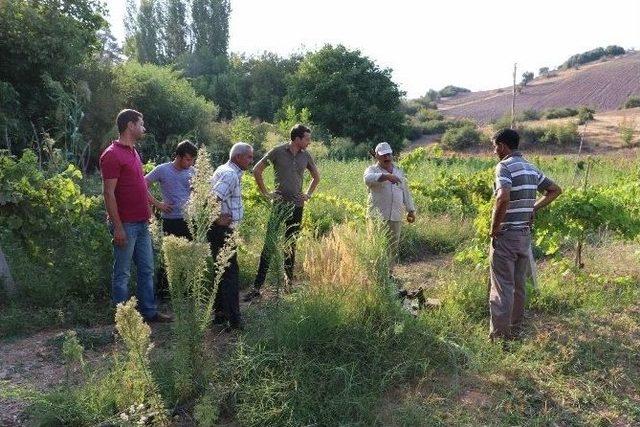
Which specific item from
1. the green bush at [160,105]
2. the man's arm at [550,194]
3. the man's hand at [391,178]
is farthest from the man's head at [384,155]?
the green bush at [160,105]

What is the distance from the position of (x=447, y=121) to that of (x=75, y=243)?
138 feet

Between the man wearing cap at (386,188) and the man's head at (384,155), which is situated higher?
the man's head at (384,155)

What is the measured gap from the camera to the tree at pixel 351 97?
2680cm

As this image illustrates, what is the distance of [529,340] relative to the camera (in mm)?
4082

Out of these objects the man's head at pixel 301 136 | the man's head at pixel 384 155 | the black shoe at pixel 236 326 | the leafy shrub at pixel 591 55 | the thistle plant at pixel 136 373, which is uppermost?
the leafy shrub at pixel 591 55

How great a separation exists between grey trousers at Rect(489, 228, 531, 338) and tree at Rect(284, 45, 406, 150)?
22596 millimetres

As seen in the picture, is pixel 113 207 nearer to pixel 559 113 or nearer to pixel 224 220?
pixel 224 220

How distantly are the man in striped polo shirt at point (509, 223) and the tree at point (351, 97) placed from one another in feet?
74.0

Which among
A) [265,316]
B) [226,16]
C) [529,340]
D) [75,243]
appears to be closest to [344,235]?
[265,316]

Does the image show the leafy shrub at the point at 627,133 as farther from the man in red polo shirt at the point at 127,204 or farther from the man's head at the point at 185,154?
the man in red polo shirt at the point at 127,204

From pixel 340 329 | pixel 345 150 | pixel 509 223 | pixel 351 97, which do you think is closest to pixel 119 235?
pixel 340 329

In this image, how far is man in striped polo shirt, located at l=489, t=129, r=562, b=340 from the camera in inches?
156

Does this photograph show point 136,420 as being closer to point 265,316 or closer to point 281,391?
point 281,391

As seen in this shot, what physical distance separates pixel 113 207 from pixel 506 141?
3.01 meters
